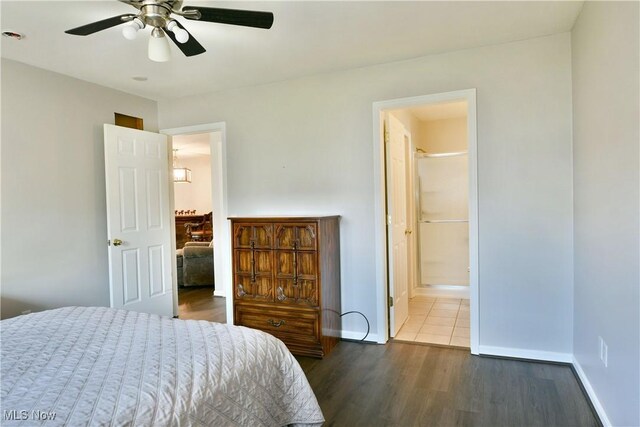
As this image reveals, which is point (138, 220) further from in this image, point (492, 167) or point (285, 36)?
point (492, 167)

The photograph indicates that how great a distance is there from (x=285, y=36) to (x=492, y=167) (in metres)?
1.84

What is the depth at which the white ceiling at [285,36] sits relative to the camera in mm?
2348

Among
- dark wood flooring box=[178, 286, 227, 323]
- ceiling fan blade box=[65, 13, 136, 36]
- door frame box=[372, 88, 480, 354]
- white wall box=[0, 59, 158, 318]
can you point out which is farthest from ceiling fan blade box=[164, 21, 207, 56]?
dark wood flooring box=[178, 286, 227, 323]

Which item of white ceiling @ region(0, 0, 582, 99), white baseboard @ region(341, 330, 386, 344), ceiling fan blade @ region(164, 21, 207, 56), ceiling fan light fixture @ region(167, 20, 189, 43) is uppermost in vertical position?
white ceiling @ region(0, 0, 582, 99)

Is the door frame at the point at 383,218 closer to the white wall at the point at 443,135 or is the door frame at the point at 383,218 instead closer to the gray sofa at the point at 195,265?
the white wall at the point at 443,135

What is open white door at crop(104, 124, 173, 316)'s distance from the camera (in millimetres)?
3672

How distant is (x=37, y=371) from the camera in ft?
4.40

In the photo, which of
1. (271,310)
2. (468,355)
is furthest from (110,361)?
(468,355)

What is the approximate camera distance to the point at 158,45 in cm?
214

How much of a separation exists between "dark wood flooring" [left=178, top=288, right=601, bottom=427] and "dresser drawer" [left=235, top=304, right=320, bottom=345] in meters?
0.19

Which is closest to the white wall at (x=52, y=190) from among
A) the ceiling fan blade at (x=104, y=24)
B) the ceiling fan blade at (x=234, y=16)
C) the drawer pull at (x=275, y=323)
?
the ceiling fan blade at (x=104, y=24)

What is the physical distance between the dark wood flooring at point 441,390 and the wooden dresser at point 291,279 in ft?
0.86

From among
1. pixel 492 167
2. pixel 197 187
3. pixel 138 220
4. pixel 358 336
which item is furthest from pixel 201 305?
pixel 197 187

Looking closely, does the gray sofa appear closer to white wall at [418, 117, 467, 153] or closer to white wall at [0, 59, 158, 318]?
white wall at [0, 59, 158, 318]
